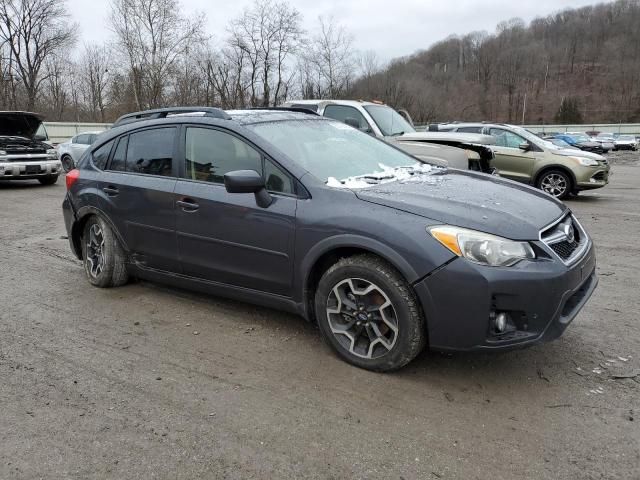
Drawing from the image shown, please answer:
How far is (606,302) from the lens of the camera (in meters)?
4.56

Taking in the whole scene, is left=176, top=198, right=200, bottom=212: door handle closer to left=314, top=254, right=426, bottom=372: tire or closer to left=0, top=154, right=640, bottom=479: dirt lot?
left=0, top=154, right=640, bottom=479: dirt lot

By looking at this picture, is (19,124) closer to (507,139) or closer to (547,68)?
(507,139)

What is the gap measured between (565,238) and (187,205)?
266cm

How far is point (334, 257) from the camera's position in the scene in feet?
11.4

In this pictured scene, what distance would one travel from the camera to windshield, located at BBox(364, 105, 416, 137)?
9.68 meters

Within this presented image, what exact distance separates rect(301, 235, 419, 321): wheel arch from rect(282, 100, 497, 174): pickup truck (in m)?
3.51

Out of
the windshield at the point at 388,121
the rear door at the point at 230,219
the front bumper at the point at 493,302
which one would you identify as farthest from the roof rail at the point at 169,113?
the windshield at the point at 388,121

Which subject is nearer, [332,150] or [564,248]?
[564,248]

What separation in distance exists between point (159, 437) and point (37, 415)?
0.76 meters

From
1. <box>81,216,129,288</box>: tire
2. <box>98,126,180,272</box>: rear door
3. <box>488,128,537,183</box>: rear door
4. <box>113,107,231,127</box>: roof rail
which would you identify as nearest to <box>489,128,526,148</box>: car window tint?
<box>488,128,537,183</box>: rear door

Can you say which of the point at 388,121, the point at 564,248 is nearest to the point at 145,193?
the point at 564,248

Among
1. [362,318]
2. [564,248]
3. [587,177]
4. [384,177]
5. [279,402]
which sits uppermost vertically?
[384,177]

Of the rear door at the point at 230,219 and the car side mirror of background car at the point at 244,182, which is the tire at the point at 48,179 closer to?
the rear door at the point at 230,219

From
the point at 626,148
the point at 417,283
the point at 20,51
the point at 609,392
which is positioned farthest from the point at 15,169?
the point at 626,148
